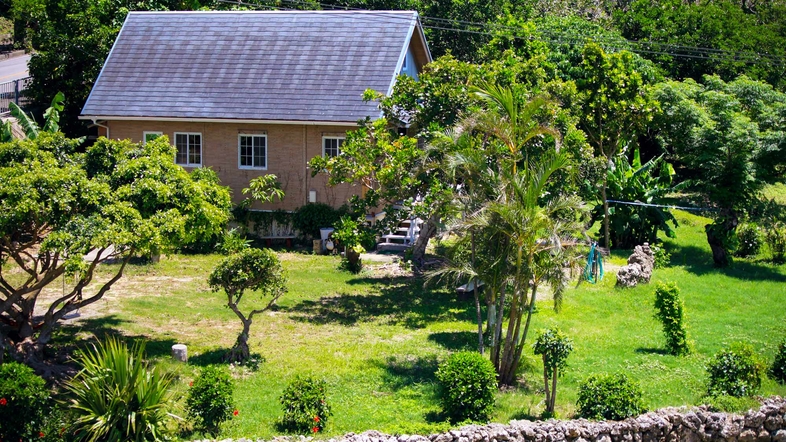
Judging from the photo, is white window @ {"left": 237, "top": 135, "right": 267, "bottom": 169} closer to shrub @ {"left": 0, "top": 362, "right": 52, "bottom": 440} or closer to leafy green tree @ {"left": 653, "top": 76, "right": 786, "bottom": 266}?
Result: leafy green tree @ {"left": 653, "top": 76, "right": 786, "bottom": 266}

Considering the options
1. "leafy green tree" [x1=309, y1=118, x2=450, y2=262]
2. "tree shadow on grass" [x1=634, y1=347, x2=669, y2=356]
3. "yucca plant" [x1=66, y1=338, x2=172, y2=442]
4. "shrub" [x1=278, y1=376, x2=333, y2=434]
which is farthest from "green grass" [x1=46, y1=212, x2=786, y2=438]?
"leafy green tree" [x1=309, y1=118, x2=450, y2=262]

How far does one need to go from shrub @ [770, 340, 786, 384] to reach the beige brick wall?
15.7 metres

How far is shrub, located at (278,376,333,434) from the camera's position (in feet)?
41.1

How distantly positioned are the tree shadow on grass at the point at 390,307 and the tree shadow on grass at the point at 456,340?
3.30 feet

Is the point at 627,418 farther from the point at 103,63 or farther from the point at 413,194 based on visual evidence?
the point at 103,63

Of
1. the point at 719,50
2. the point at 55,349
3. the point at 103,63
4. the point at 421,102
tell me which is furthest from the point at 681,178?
the point at 55,349

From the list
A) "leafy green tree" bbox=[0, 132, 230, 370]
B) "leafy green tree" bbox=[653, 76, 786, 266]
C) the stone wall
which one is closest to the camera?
the stone wall

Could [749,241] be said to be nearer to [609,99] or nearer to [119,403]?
[609,99]

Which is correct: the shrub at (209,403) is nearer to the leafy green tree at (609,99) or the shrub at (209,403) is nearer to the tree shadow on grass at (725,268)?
the tree shadow on grass at (725,268)

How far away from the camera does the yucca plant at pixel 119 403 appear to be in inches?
460

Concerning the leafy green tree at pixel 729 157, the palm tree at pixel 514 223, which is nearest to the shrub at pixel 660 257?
the leafy green tree at pixel 729 157

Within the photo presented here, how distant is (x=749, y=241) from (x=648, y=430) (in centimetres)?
1505

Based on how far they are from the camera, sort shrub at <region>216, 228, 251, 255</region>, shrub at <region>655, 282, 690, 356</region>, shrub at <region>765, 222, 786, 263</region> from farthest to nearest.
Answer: shrub at <region>765, 222, 786, 263</region>, shrub at <region>216, 228, 251, 255</region>, shrub at <region>655, 282, 690, 356</region>

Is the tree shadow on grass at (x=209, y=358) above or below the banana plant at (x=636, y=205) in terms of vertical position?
below
